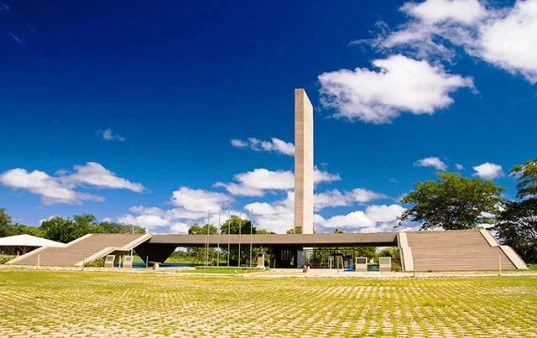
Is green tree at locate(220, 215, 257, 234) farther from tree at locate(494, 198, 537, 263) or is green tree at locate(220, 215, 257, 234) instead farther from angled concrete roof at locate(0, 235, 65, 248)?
tree at locate(494, 198, 537, 263)

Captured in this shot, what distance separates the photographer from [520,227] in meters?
50.0

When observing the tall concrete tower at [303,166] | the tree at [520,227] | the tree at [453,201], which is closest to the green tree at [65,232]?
the tall concrete tower at [303,166]

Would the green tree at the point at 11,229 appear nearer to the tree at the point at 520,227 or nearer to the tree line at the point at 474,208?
the tree line at the point at 474,208

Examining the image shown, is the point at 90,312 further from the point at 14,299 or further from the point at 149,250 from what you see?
the point at 149,250

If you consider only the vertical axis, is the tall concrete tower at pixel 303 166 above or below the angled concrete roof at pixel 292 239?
above

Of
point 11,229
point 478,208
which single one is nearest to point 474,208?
point 478,208

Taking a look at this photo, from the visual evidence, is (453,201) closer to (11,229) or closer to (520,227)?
(520,227)

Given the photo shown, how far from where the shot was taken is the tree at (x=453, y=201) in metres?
55.8

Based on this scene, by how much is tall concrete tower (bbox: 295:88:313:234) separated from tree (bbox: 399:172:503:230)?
12507 mm

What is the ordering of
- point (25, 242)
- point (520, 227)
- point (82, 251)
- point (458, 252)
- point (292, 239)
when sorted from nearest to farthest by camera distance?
point (458, 252), point (82, 251), point (292, 239), point (520, 227), point (25, 242)

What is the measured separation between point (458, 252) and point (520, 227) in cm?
1807

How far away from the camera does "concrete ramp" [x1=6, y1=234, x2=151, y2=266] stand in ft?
141

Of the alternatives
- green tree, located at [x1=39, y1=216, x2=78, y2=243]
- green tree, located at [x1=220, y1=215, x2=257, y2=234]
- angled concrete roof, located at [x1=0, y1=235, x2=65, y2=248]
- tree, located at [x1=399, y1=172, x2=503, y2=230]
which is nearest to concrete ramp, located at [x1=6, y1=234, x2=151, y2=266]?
angled concrete roof, located at [x1=0, y1=235, x2=65, y2=248]

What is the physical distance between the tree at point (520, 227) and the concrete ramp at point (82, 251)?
36645mm
